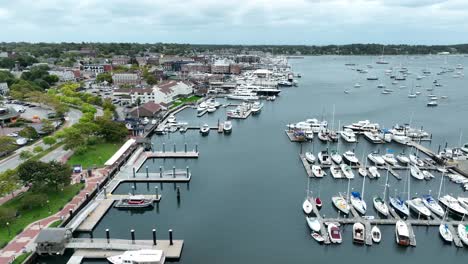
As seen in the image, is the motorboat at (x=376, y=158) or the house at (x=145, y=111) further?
the house at (x=145, y=111)

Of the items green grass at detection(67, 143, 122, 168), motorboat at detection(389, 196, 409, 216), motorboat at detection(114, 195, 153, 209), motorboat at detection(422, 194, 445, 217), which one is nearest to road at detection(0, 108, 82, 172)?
green grass at detection(67, 143, 122, 168)

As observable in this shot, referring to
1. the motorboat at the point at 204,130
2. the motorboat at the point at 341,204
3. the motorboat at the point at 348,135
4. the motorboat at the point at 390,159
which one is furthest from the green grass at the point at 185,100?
the motorboat at the point at 341,204

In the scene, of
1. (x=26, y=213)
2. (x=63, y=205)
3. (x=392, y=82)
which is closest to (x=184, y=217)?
(x=63, y=205)

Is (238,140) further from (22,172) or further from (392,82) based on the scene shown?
(392,82)

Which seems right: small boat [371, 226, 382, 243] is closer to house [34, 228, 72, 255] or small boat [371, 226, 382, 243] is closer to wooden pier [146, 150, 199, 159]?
house [34, 228, 72, 255]

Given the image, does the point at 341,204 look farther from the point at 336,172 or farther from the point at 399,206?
the point at 336,172

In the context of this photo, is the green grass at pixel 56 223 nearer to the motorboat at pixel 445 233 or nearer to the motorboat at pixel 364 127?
the motorboat at pixel 445 233

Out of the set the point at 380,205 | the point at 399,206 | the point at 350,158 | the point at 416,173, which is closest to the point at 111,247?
the point at 380,205
